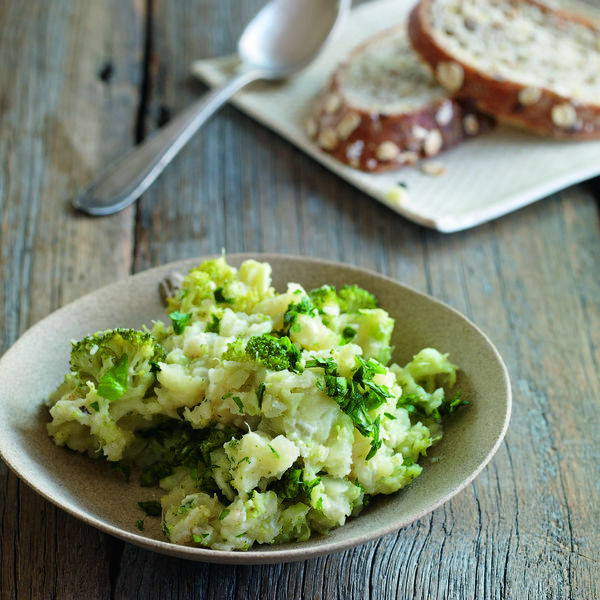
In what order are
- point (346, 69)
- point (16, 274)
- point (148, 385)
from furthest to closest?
point (346, 69), point (16, 274), point (148, 385)

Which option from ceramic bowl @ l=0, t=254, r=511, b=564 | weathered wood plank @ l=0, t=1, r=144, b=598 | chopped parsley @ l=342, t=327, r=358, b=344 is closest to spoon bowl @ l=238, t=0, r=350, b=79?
weathered wood plank @ l=0, t=1, r=144, b=598

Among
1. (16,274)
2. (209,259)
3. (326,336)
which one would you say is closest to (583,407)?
(326,336)

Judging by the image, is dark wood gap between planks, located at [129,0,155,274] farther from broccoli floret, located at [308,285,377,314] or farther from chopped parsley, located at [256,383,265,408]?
chopped parsley, located at [256,383,265,408]

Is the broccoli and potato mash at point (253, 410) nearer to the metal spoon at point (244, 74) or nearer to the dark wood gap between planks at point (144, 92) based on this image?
the dark wood gap between planks at point (144, 92)

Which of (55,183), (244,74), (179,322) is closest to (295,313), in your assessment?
(179,322)

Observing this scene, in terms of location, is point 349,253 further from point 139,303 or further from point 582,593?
point 582,593

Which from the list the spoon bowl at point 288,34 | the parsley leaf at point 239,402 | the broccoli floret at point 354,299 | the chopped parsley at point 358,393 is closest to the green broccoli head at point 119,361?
the parsley leaf at point 239,402
